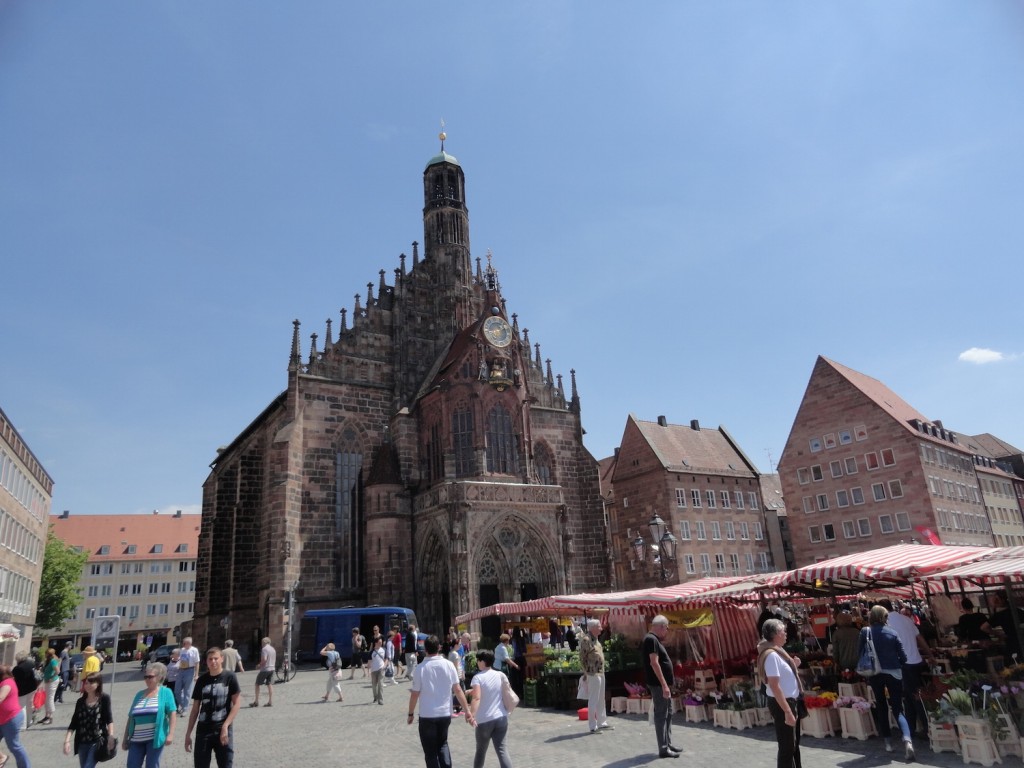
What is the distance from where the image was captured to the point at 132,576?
76.0 meters

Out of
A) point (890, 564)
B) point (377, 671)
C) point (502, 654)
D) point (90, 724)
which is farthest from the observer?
point (377, 671)

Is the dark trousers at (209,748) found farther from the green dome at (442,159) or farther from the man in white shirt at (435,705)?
the green dome at (442,159)

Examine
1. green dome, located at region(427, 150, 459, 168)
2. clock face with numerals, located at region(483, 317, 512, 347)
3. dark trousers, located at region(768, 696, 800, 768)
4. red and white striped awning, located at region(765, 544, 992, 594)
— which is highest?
green dome, located at region(427, 150, 459, 168)

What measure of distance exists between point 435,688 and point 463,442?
82.3ft

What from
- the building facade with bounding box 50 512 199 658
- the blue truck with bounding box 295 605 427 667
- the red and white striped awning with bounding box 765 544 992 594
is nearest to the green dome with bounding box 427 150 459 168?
the blue truck with bounding box 295 605 427 667

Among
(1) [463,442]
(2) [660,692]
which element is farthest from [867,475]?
(2) [660,692]

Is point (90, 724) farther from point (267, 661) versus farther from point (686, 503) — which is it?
point (686, 503)

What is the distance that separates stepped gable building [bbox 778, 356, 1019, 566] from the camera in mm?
44250

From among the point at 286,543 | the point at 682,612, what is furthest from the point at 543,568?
the point at 682,612

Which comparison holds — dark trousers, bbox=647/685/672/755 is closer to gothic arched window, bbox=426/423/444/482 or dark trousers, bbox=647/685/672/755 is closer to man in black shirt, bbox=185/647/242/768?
man in black shirt, bbox=185/647/242/768

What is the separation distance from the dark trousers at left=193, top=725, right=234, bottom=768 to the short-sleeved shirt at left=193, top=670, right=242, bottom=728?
2.5 inches

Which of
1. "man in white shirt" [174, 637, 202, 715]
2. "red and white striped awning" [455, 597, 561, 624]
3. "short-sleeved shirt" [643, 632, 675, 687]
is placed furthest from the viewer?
"red and white striped awning" [455, 597, 561, 624]

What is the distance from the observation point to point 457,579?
28594 millimetres

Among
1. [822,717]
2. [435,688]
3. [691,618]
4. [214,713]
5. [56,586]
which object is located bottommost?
[822,717]
